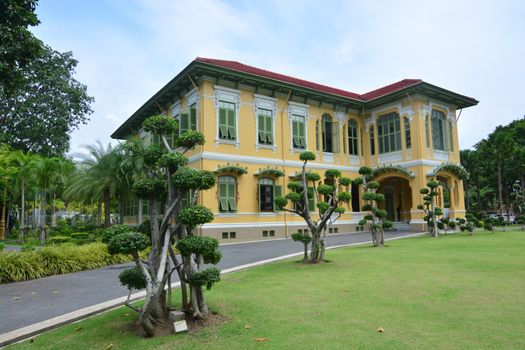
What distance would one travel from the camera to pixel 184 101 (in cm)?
2033

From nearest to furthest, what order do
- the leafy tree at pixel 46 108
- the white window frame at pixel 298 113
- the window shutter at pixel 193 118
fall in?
the window shutter at pixel 193 118 → the white window frame at pixel 298 113 → the leafy tree at pixel 46 108

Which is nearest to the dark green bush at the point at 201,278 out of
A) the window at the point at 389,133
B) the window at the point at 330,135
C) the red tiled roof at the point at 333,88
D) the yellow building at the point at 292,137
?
the yellow building at the point at 292,137

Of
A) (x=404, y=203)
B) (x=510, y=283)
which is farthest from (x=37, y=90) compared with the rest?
(x=510, y=283)

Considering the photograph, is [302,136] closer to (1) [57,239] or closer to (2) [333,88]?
(2) [333,88]

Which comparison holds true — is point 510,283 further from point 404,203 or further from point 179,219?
point 404,203

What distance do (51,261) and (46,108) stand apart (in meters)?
21.1

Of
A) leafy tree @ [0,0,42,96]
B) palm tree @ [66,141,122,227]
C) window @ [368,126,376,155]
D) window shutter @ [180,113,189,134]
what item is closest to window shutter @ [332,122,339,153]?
window @ [368,126,376,155]

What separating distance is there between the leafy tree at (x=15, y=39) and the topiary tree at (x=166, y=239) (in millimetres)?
2794

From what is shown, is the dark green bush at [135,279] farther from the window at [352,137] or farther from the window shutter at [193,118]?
the window at [352,137]

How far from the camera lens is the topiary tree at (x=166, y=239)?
491 cm

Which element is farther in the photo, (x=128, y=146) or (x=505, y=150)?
(x=505, y=150)

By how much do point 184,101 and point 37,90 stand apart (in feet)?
46.6

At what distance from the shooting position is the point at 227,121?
19.2m

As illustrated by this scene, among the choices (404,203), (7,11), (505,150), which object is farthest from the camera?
(505,150)
